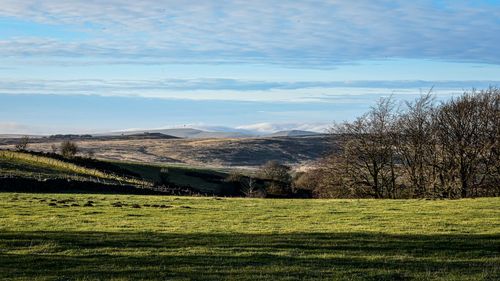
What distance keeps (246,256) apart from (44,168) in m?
47.8

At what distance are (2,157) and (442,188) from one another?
4491 cm

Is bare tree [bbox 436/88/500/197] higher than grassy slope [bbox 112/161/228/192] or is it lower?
higher

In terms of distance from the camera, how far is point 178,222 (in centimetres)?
2586

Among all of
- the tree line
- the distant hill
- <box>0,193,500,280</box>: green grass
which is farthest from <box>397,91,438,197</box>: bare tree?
the distant hill

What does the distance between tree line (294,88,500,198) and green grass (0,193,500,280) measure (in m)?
20.3

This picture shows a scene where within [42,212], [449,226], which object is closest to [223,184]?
[42,212]

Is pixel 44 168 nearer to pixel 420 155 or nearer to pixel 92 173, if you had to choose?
pixel 92 173

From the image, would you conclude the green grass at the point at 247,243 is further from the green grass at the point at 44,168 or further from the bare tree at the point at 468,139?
the green grass at the point at 44,168

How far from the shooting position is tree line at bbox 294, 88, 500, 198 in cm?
5109

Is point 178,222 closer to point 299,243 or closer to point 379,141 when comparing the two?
point 299,243

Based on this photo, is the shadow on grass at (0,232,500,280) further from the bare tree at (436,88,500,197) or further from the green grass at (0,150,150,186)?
the green grass at (0,150,150,186)

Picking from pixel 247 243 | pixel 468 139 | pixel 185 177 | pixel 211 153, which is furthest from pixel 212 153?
pixel 247 243

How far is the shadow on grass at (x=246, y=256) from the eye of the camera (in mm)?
14992

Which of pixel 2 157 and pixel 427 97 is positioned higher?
pixel 427 97
